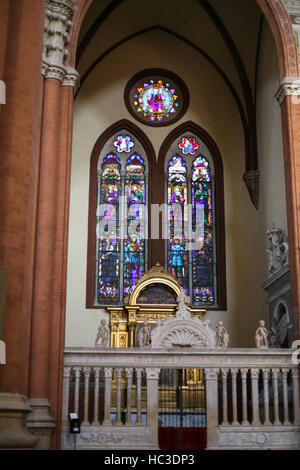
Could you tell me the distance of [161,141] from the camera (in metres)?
22.3

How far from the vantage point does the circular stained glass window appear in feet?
74.0

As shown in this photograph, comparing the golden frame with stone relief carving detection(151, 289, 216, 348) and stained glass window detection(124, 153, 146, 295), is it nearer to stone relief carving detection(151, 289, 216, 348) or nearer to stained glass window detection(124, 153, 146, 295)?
stained glass window detection(124, 153, 146, 295)

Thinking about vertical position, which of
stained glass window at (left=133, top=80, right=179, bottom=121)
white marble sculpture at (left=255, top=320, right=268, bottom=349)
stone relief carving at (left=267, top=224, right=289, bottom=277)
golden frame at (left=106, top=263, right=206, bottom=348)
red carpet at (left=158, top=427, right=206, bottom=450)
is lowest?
red carpet at (left=158, top=427, right=206, bottom=450)

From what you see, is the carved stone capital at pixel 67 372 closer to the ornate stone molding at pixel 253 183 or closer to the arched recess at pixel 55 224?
the arched recess at pixel 55 224

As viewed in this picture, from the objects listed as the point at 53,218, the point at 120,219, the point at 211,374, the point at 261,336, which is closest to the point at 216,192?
the point at 120,219

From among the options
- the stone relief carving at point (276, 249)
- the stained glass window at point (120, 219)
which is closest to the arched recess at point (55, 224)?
the stone relief carving at point (276, 249)

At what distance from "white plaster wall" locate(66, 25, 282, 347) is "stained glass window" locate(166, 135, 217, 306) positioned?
540 millimetres

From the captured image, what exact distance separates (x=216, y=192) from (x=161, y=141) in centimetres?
240

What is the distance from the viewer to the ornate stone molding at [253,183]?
2134 cm

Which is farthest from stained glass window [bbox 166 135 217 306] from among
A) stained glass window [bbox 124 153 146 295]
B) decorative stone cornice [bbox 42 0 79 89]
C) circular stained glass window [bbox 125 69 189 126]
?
decorative stone cornice [bbox 42 0 79 89]

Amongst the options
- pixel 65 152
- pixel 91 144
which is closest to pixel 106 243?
pixel 91 144

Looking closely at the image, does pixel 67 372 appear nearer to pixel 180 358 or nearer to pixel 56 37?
pixel 180 358

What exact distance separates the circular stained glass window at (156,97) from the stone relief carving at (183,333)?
9061 millimetres
